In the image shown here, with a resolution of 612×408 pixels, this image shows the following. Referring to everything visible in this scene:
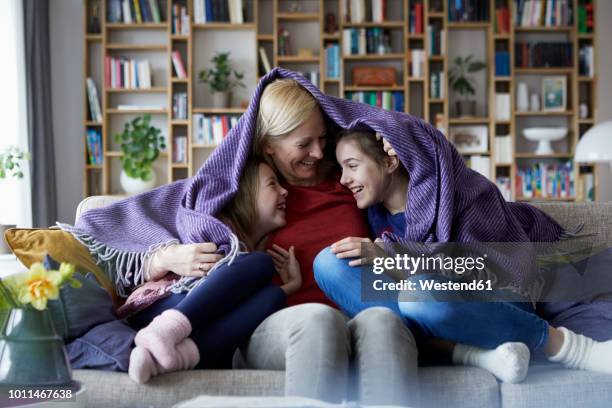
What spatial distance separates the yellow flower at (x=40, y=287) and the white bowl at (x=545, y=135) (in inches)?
200

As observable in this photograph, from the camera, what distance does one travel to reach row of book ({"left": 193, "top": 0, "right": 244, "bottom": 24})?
18.9ft

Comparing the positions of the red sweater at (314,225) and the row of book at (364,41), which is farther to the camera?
the row of book at (364,41)

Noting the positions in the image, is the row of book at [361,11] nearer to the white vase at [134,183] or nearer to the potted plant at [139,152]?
the potted plant at [139,152]

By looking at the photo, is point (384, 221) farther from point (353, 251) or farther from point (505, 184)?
point (505, 184)

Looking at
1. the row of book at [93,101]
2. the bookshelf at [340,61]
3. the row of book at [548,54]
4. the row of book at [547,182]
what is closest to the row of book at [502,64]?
the bookshelf at [340,61]

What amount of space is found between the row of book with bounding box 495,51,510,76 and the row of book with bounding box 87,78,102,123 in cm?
296

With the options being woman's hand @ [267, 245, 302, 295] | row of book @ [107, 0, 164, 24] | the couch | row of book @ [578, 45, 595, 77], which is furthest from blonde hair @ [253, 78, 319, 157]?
row of book @ [578, 45, 595, 77]

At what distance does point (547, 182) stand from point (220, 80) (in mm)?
2542

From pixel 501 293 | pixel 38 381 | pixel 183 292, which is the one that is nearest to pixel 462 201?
pixel 501 293

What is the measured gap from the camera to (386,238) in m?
1.96

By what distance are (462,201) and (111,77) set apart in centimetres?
430

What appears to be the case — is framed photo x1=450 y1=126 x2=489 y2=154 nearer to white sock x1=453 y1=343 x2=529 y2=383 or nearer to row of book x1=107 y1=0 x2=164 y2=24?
row of book x1=107 y1=0 x2=164 y2=24

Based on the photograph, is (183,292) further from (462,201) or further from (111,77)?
(111,77)

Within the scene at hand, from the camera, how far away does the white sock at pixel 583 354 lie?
5.55ft
